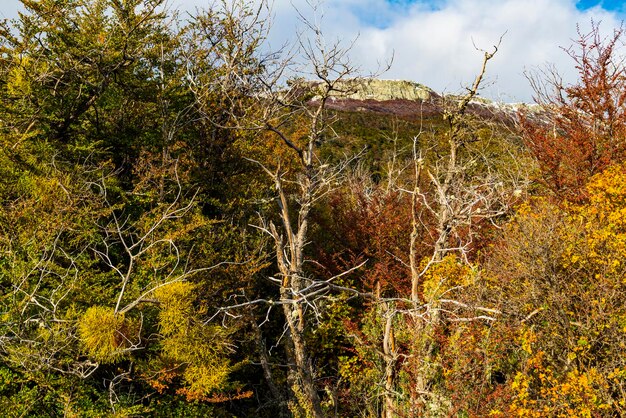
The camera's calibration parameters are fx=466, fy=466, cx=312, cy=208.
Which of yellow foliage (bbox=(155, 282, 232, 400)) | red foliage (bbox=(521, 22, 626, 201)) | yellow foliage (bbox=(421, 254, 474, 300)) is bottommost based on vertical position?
yellow foliage (bbox=(155, 282, 232, 400))

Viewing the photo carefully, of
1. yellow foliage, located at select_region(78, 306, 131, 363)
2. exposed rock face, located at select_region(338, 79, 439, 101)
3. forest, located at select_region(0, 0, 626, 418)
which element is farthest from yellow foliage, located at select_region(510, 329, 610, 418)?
exposed rock face, located at select_region(338, 79, 439, 101)

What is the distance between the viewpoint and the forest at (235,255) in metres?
8.28

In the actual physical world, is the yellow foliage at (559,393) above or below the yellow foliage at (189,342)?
above

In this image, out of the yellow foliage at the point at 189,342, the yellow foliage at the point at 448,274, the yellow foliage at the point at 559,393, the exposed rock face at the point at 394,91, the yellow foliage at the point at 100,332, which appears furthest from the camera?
the exposed rock face at the point at 394,91

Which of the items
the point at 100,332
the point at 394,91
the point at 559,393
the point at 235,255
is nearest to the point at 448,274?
the point at 559,393

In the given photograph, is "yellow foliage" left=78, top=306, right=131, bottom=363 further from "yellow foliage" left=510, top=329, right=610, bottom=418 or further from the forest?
"yellow foliage" left=510, top=329, right=610, bottom=418

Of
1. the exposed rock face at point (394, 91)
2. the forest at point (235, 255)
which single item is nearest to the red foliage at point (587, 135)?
the forest at point (235, 255)

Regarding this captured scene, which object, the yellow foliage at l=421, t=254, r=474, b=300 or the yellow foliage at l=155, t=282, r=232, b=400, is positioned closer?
the yellow foliage at l=155, t=282, r=232, b=400

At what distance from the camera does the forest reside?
8281 millimetres

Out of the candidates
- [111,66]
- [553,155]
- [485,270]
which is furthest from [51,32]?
[553,155]

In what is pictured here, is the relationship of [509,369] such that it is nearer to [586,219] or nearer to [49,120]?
[586,219]

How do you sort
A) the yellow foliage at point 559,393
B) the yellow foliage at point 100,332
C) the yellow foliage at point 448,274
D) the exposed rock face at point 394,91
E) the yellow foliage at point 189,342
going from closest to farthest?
the yellow foliage at point 559,393 → the yellow foliage at point 100,332 → the yellow foliage at point 189,342 → the yellow foliage at point 448,274 → the exposed rock face at point 394,91

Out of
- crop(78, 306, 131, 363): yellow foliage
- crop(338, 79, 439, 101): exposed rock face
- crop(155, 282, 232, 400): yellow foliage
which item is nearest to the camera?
crop(78, 306, 131, 363): yellow foliage

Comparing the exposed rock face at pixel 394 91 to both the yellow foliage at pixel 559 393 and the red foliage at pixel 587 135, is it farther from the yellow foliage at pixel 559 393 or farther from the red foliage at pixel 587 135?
the yellow foliage at pixel 559 393
